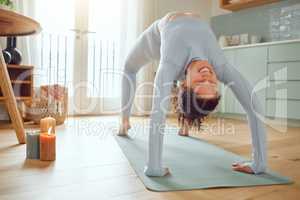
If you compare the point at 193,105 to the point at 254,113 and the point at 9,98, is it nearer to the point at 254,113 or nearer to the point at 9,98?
the point at 254,113

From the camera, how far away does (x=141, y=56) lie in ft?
6.19

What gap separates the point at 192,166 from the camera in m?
1.31

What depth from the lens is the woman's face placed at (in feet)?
3.67

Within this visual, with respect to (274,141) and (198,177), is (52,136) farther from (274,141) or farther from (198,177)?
(274,141)

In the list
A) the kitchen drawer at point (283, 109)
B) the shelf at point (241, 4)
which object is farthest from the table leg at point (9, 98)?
the shelf at point (241, 4)

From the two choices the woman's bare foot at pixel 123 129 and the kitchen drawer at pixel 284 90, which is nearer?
the woman's bare foot at pixel 123 129

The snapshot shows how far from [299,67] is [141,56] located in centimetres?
157

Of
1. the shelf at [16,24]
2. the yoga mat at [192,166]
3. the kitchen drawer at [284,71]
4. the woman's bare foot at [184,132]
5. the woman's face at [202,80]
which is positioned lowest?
the yoga mat at [192,166]

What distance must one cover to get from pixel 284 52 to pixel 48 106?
6.99 feet

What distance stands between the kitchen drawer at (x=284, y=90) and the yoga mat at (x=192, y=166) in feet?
4.18

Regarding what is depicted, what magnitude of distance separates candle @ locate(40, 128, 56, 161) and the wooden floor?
37mm

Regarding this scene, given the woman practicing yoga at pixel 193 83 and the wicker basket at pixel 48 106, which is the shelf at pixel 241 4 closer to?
the wicker basket at pixel 48 106

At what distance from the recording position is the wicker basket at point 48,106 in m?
2.45

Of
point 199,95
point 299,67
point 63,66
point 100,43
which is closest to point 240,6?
point 299,67
